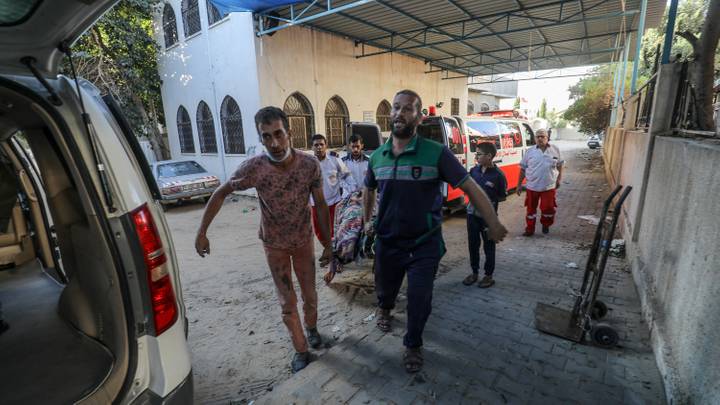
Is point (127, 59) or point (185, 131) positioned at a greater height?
point (127, 59)

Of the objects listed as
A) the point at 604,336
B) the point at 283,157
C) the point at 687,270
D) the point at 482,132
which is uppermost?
the point at 482,132

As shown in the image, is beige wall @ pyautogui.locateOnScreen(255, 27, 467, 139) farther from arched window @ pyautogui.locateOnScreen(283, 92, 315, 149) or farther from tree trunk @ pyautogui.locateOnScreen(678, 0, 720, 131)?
tree trunk @ pyautogui.locateOnScreen(678, 0, 720, 131)

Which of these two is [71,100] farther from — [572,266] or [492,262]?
[572,266]

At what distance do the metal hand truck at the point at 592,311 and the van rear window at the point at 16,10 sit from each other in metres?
3.48

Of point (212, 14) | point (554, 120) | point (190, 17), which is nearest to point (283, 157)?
point (212, 14)

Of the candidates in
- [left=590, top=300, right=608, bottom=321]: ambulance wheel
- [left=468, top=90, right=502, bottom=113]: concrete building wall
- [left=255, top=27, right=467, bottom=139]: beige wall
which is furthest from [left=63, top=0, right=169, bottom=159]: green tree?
[left=468, top=90, right=502, bottom=113]: concrete building wall

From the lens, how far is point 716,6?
3555mm

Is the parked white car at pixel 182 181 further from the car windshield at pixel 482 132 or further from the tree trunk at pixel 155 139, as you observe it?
the car windshield at pixel 482 132

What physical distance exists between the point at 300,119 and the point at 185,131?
595cm

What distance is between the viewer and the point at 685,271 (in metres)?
2.23

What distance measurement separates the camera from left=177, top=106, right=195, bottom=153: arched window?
13.4m

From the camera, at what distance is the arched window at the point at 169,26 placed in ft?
40.4

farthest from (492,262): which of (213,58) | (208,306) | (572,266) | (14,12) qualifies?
(213,58)

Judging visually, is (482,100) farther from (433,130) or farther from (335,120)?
(433,130)
